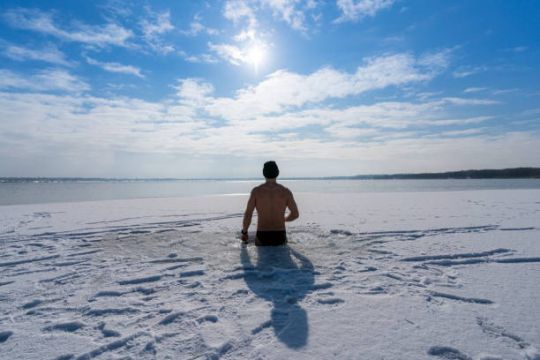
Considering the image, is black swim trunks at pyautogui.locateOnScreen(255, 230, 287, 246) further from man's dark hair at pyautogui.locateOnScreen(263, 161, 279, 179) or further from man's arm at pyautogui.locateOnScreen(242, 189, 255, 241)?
man's dark hair at pyautogui.locateOnScreen(263, 161, 279, 179)

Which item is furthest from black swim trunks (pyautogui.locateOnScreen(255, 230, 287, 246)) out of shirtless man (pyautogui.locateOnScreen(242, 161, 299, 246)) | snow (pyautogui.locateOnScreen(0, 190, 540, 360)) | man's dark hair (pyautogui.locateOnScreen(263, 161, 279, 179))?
man's dark hair (pyautogui.locateOnScreen(263, 161, 279, 179))

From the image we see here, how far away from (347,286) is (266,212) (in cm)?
228

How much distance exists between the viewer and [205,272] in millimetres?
4621

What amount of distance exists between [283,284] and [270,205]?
1947mm

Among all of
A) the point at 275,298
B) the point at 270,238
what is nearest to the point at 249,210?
the point at 270,238

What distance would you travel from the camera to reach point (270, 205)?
575cm

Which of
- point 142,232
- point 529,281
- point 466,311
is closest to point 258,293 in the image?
point 466,311

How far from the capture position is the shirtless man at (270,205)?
5715mm

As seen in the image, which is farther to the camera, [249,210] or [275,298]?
[249,210]

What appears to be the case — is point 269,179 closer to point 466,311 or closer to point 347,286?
point 347,286

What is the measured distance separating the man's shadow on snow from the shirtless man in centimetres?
32

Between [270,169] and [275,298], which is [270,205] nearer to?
[270,169]

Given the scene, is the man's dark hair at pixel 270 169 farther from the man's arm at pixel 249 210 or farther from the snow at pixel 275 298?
the snow at pixel 275 298

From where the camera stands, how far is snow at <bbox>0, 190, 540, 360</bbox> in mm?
2596
